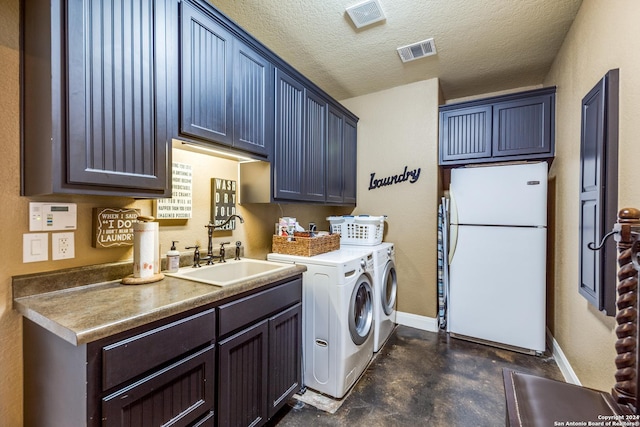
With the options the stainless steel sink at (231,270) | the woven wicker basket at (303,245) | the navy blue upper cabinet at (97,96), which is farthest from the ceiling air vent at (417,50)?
the stainless steel sink at (231,270)

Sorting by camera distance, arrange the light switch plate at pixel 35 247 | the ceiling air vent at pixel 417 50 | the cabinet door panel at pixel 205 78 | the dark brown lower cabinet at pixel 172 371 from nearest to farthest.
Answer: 1. the dark brown lower cabinet at pixel 172 371
2. the light switch plate at pixel 35 247
3. the cabinet door panel at pixel 205 78
4. the ceiling air vent at pixel 417 50

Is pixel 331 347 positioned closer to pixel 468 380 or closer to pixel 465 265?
pixel 468 380

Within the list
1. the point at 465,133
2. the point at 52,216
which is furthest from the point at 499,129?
the point at 52,216

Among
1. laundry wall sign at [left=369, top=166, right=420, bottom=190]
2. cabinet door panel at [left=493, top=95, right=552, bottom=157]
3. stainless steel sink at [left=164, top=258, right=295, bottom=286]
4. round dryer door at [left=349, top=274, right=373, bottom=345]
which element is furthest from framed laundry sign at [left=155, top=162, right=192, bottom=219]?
cabinet door panel at [left=493, top=95, right=552, bottom=157]

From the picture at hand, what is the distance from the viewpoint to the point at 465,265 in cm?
287

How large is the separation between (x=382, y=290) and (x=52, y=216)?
2.37m

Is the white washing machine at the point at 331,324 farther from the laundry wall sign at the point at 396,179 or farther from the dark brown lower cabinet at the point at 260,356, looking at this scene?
the laundry wall sign at the point at 396,179

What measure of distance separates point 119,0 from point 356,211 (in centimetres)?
288

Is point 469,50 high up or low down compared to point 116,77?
up

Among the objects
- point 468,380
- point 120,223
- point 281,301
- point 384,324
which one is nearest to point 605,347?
point 468,380

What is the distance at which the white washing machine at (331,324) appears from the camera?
196 cm

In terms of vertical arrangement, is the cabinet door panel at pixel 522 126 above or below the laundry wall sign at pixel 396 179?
above

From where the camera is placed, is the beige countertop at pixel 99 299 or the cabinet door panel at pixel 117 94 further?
the cabinet door panel at pixel 117 94

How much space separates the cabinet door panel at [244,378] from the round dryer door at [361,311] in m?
0.72
